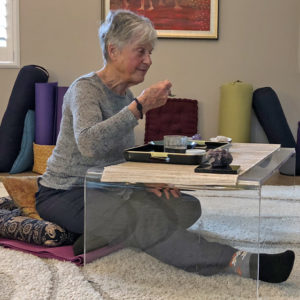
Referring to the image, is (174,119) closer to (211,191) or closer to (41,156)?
(41,156)

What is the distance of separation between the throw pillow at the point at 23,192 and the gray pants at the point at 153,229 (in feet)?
1.95

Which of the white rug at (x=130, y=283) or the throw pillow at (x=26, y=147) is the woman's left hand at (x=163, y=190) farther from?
the throw pillow at (x=26, y=147)

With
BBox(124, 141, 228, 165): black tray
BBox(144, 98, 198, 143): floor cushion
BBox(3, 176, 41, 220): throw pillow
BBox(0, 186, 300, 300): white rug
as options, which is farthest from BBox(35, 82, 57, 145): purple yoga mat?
BBox(124, 141, 228, 165): black tray

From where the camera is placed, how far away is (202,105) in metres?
4.02

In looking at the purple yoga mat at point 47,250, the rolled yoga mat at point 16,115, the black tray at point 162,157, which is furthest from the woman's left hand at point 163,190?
the rolled yoga mat at point 16,115

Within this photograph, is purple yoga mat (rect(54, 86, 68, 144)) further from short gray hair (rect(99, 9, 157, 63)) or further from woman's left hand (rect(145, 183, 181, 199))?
woman's left hand (rect(145, 183, 181, 199))

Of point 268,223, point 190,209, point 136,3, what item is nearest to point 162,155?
point 190,209

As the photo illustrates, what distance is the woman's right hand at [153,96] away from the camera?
1740mm

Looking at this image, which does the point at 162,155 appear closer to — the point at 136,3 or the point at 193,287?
the point at 193,287

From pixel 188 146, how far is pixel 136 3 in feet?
7.95

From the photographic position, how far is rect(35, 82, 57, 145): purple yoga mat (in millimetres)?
3787

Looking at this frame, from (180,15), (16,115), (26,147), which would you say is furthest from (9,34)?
(180,15)

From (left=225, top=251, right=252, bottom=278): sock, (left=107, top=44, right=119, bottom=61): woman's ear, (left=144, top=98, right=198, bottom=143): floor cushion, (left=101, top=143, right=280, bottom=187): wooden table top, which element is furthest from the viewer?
(left=144, top=98, right=198, bottom=143): floor cushion

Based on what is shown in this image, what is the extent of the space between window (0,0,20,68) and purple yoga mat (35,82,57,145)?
0.44 m
